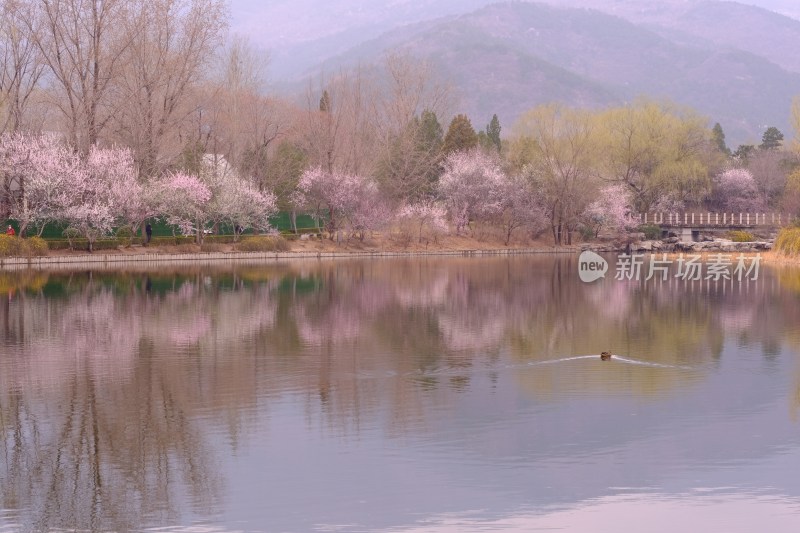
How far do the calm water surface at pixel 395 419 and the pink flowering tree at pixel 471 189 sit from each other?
49.0m

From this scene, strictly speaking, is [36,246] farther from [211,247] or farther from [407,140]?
[407,140]

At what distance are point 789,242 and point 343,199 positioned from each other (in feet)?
103

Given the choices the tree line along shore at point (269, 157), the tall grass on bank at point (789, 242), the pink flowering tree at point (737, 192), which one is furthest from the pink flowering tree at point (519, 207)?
the pink flowering tree at point (737, 192)

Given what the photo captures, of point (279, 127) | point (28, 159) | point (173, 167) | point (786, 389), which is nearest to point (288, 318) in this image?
point (786, 389)

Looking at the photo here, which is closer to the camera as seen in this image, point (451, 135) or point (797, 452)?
point (797, 452)

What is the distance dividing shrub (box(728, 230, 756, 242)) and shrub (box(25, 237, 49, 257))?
5737cm

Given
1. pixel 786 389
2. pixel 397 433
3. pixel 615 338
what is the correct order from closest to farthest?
1. pixel 397 433
2. pixel 786 389
3. pixel 615 338

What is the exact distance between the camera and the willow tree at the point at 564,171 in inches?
3376

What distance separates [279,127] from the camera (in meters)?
83.6

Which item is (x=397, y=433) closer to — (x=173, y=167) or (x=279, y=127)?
(x=173, y=167)

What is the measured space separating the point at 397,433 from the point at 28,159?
166ft

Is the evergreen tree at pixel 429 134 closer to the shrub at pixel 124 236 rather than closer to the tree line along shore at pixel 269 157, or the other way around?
the tree line along shore at pixel 269 157

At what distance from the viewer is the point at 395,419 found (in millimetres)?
17578

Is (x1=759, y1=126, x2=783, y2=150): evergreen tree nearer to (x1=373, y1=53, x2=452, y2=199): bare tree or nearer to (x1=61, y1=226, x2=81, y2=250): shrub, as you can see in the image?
(x1=373, y1=53, x2=452, y2=199): bare tree
